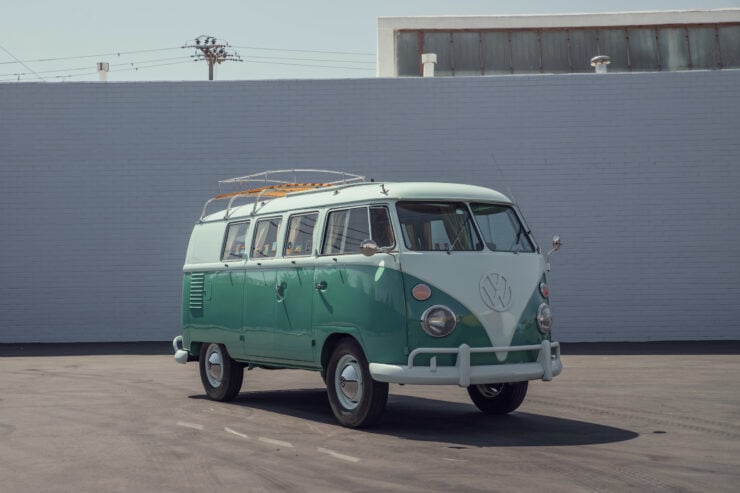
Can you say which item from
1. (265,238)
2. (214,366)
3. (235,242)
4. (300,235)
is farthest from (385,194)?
(214,366)

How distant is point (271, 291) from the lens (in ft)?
36.7

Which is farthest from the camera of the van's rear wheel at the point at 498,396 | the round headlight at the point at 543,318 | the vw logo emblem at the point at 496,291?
the van's rear wheel at the point at 498,396

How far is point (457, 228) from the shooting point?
9.91 metres

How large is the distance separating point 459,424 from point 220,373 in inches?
139

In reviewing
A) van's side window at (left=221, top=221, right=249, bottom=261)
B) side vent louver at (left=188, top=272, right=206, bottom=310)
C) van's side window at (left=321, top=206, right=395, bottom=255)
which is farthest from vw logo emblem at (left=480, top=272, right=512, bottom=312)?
side vent louver at (left=188, top=272, right=206, bottom=310)

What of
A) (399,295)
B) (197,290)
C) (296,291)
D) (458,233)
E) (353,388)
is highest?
(458,233)

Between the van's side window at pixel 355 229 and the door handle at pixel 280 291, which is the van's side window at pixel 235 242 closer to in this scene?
the door handle at pixel 280 291

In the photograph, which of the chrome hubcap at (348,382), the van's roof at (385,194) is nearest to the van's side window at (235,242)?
the van's roof at (385,194)

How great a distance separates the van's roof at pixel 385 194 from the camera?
9906 mm

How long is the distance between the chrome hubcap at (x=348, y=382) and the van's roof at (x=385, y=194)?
156 cm

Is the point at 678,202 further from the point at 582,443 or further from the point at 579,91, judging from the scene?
the point at 582,443

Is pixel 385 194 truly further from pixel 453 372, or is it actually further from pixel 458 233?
pixel 453 372

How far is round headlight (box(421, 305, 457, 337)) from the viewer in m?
9.17

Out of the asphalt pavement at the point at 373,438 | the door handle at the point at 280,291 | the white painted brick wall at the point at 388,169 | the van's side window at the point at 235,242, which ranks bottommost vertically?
the asphalt pavement at the point at 373,438
